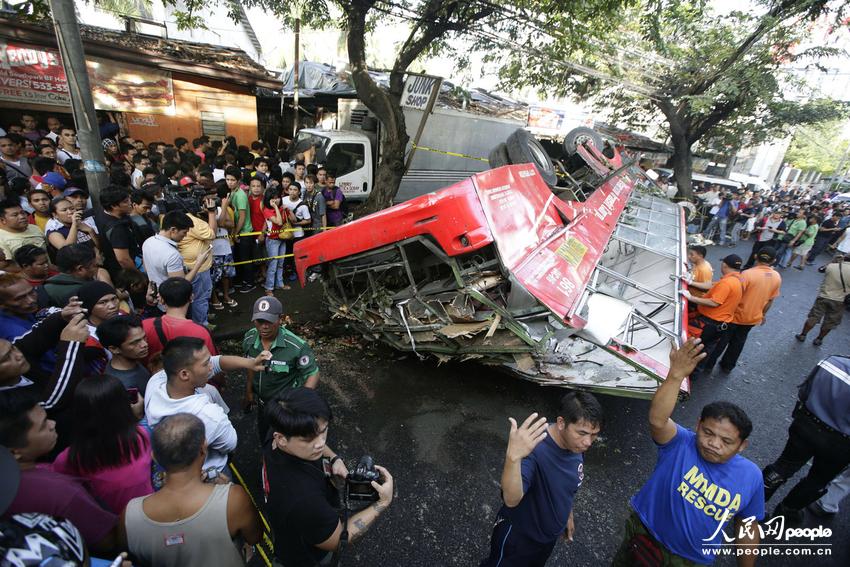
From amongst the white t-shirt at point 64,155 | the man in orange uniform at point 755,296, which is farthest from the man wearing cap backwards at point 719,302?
the white t-shirt at point 64,155

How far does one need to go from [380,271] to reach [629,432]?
120 inches

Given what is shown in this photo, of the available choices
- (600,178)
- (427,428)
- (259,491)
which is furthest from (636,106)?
(259,491)

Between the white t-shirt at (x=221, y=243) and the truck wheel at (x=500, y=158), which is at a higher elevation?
the truck wheel at (x=500, y=158)

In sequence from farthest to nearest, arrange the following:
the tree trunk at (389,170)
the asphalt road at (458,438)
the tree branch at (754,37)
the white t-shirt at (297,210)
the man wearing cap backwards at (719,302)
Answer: the tree branch at (754,37), the tree trunk at (389,170), the white t-shirt at (297,210), the man wearing cap backwards at (719,302), the asphalt road at (458,438)

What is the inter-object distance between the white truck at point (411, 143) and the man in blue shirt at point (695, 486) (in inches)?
326

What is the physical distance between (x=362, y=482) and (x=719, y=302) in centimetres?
492

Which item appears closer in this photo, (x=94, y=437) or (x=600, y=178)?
(x=94, y=437)

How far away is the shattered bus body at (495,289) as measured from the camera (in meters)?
3.31

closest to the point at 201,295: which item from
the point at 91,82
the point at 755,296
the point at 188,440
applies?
the point at 188,440

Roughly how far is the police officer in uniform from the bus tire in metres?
7.18

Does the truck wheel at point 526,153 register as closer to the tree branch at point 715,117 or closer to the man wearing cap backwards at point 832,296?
the man wearing cap backwards at point 832,296

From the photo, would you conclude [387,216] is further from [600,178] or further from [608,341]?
[600,178]

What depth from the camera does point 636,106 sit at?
50.2 ft

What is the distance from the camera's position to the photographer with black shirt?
1.51m
